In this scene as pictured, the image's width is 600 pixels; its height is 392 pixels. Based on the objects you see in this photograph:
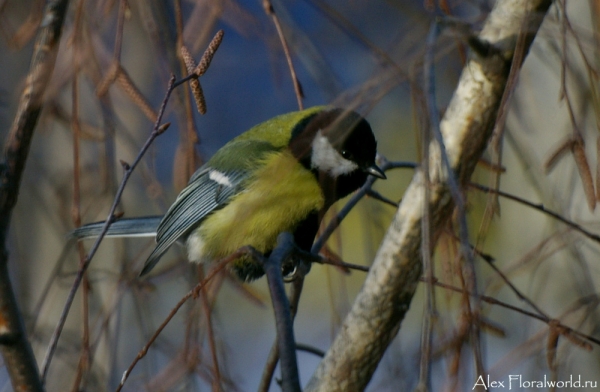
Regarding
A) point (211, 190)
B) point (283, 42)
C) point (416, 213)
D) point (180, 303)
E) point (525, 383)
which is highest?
point (283, 42)

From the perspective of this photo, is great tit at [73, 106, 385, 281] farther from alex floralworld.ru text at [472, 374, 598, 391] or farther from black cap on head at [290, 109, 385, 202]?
alex floralworld.ru text at [472, 374, 598, 391]

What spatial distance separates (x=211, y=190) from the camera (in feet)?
9.21

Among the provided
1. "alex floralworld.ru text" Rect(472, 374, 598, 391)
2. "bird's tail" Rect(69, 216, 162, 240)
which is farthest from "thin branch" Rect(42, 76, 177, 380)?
"bird's tail" Rect(69, 216, 162, 240)

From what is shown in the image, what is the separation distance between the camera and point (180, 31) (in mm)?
1381

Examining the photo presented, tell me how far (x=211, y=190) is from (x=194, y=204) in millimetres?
99

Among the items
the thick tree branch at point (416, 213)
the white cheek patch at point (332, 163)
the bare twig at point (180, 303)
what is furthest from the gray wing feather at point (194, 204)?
the bare twig at point (180, 303)

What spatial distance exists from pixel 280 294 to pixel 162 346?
1472 millimetres

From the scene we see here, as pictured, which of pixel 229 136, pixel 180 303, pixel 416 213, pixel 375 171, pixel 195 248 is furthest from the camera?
pixel 229 136

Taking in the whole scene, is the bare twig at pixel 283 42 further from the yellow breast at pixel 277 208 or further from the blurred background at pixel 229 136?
the yellow breast at pixel 277 208

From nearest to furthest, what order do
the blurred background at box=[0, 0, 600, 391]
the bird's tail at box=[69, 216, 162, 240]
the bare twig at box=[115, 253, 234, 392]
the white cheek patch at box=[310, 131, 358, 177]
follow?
the bare twig at box=[115, 253, 234, 392] < the blurred background at box=[0, 0, 600, 391] < the white cheek patch at box=[310, 131, 358, 177] < the bird's tail at box=[69, 216, 162, 240]

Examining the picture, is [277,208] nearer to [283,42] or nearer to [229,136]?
[283,42]

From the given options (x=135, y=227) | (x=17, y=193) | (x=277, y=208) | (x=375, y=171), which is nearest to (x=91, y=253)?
(x=17, y=193)

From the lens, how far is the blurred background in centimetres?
138

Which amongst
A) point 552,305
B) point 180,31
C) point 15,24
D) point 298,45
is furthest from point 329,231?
point 15,24
